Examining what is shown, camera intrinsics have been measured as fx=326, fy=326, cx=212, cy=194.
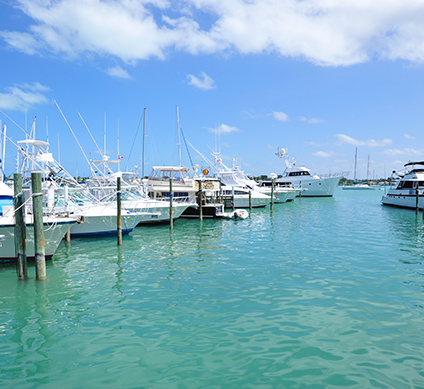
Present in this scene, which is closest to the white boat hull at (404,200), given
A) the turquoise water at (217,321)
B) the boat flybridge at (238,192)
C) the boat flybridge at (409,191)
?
the boat flybridge at (409,191)

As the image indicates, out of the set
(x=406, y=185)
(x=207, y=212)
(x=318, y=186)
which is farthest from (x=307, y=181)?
(x=207, y=212)

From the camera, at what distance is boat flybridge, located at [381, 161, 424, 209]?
37.2 metres

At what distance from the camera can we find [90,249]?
1692 centimetres

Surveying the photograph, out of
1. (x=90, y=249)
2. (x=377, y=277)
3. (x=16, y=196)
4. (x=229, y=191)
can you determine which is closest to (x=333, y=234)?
(x=377, y=277)

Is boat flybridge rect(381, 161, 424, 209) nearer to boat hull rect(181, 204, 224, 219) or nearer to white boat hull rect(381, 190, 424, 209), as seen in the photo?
white boat hull rect(381, 190, 424, 209)

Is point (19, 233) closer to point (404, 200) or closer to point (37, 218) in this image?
point (37, 218)

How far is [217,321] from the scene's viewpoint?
8.00 metres

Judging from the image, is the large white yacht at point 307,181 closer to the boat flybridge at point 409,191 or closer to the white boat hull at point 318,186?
the white boat hull at point 318,186

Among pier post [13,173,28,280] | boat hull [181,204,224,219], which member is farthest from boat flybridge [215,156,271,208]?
pier post [13,173,28,280]

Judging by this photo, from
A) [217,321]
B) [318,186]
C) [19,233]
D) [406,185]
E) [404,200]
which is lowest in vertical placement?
[217,321]

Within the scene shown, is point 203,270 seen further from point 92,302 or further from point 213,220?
point 213,220

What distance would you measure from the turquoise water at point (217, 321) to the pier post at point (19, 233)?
48 centimetres

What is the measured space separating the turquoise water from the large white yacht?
53669 mm

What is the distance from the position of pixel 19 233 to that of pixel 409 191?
4093cm
